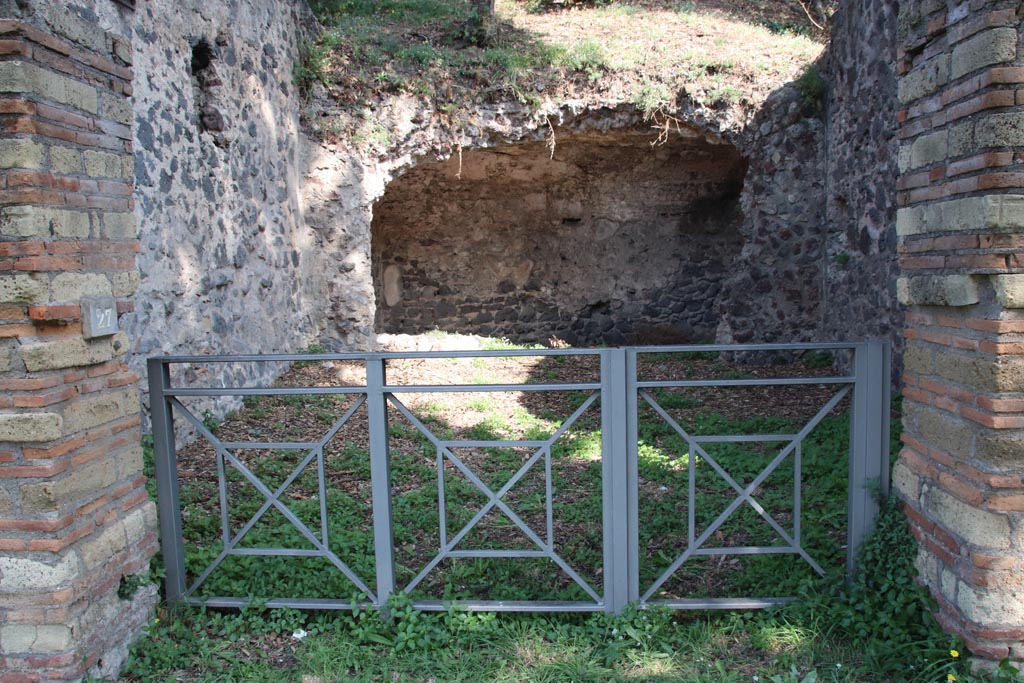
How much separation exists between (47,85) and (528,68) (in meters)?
5.85

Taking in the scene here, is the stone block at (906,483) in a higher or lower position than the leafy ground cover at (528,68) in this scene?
lower

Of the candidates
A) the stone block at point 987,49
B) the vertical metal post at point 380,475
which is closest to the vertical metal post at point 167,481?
the vertical metal post at point 380,475

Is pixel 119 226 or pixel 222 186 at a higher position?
pixel 222 186

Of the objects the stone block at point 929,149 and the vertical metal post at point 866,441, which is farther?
the vertical metal post at point 866,441

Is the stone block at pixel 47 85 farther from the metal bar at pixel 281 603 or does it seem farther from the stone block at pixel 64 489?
the metal bar at pixel 281 603

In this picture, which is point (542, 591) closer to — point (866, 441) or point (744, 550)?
point (744, 550)

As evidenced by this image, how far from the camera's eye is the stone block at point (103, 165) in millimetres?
2586

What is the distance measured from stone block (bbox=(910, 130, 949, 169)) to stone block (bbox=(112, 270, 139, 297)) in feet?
10.3

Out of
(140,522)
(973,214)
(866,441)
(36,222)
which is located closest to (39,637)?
(140,522)

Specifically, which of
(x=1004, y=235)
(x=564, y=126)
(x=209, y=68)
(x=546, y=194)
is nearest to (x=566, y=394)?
(x=564, y=126)

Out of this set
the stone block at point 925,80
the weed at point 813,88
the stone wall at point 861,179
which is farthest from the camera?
the weed at point 813,88

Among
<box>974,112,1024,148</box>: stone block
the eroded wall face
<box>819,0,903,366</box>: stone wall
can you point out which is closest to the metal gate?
<box>974,112,1024,148</box>: stone block

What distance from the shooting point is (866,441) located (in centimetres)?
290

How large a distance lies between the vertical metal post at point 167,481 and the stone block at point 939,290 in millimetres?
3090
